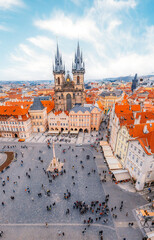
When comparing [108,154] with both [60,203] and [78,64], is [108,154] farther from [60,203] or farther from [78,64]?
[78,64]

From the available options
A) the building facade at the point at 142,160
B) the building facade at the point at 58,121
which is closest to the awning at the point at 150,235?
the building facade at the point at 142,160

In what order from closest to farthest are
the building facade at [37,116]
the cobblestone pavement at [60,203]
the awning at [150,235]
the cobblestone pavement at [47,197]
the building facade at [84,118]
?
the awning at [150,235]
the cobblestone pavement at [60,203]
the cobblestone pavement at [47,197]
the building facade at [84,118]
the building facade at [37,116]

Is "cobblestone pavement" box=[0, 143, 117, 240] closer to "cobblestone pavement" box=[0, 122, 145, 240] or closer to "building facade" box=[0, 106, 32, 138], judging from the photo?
"cobblestone pavement" box=[0, 122, 145, 240]

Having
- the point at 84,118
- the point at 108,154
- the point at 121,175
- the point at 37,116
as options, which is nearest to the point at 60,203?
the point at 121,175

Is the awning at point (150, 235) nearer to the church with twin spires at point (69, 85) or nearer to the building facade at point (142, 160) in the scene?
the building facade at point (142, 160)

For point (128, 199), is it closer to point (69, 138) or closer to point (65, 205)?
point (65, 205)

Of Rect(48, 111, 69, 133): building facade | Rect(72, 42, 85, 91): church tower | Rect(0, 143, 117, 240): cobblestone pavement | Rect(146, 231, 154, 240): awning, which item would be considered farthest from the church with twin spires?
Rect(146, 231, 154, 240): awning

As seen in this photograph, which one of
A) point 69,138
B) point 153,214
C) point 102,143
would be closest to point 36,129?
point 69,138
